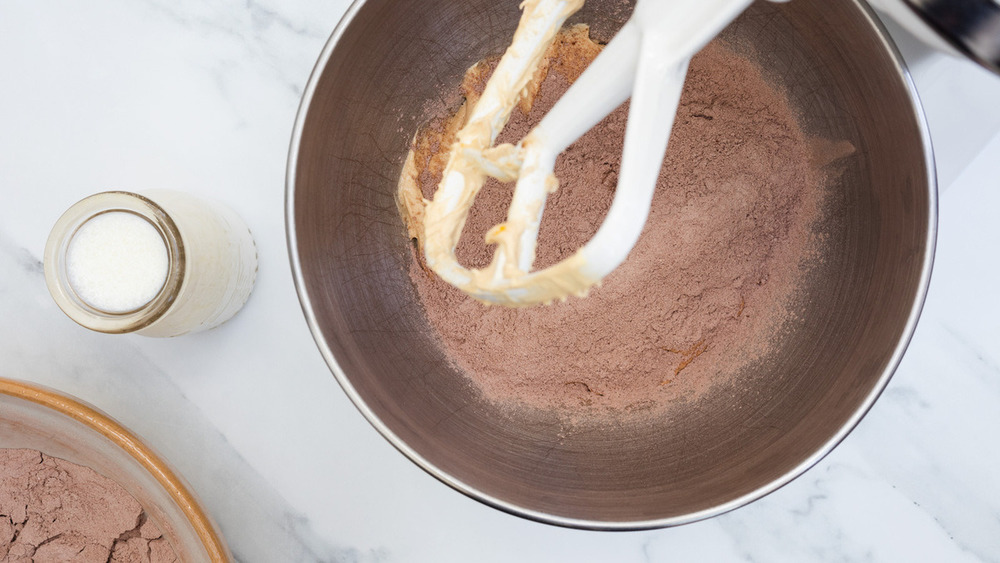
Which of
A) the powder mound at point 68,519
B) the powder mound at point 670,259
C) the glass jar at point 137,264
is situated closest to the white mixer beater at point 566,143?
the powder mound at point 670,259

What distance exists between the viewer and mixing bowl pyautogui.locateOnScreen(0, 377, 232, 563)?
2.03ft

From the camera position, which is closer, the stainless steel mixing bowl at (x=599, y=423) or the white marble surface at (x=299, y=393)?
the stainless steel mixing bowl at (x=599, y=423)

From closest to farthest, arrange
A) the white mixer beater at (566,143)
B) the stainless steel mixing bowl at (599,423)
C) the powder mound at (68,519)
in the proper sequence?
the white mixer beater at (566,143), the stainless steel mixing bowl at (599,423), the powder mound at (68,519)

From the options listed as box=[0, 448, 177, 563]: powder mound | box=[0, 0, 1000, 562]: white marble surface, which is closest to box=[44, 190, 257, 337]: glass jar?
box=[0, 0, 1000, 562]: white marble surface

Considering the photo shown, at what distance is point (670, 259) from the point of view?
63cm

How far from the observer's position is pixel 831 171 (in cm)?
61

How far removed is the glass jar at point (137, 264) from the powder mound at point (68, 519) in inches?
6.9

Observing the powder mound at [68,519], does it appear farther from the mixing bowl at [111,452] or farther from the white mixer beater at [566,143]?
the white mixer beater at [566,143]

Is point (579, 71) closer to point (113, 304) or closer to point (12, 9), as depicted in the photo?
point (113, 304)

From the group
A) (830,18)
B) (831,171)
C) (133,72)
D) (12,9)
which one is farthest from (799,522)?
(12,9)

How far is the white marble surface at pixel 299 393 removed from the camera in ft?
2.28

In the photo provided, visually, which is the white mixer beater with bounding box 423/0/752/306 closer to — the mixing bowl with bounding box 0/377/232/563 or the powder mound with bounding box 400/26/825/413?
the powder mound with bounding box 400/26/825/413

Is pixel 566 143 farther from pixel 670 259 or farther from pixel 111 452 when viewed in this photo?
pixel 111 452

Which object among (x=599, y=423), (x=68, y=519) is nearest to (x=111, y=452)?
(x=68, y=519)
